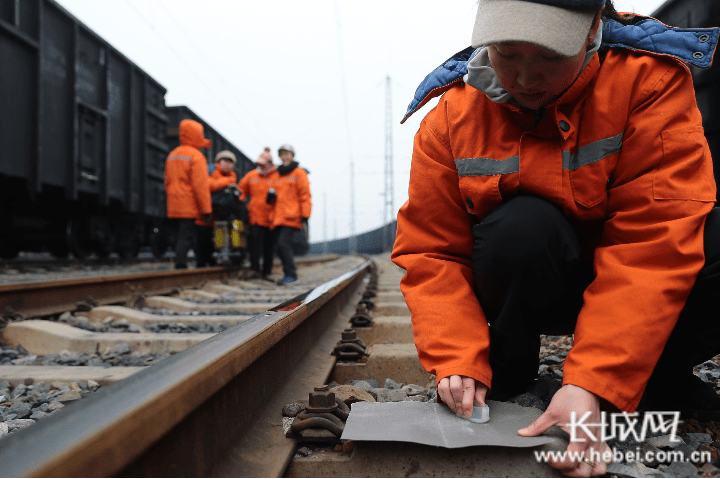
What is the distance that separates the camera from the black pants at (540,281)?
1.31m

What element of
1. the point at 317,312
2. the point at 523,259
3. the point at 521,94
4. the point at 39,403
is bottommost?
the point at 39,403

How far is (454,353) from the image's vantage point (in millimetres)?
1285

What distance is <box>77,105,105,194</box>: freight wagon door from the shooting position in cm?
735

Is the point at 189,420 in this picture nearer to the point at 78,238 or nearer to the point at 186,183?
the point at 186,183

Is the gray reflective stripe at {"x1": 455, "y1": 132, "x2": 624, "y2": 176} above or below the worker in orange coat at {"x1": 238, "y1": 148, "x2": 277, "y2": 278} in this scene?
below

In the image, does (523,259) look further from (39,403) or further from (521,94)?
(39,403)

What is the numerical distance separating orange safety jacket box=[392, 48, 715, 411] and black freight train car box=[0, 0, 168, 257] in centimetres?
602

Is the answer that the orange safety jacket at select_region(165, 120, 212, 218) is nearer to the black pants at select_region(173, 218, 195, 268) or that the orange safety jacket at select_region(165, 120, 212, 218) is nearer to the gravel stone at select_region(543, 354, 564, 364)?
the black pants at select_region(173, 218, 195, 268)

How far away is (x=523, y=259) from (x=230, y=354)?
2.39ft

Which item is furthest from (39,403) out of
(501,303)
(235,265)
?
(235,265)

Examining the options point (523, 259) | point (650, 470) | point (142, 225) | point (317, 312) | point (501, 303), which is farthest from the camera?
point (142, 225)

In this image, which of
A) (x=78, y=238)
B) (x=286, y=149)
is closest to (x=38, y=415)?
(x=286, y=149)

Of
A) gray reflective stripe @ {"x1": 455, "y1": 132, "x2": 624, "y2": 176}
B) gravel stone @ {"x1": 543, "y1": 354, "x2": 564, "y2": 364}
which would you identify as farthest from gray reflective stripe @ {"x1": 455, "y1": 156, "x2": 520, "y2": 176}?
gravel stone @ {"x1": 543, "y1": 354, "x2": 564, "y2": 364}

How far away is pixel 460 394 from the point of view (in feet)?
4.11
